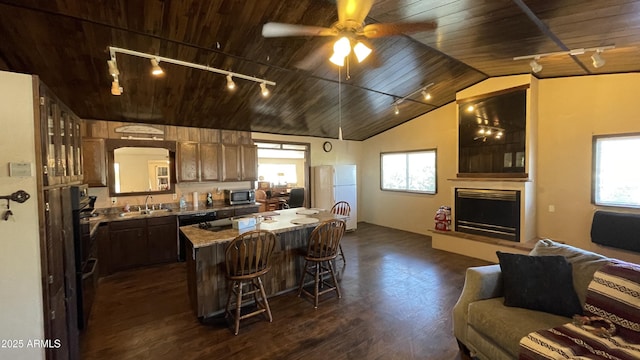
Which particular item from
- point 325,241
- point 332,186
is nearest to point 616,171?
point 325,241

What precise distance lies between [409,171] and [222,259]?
5156mm

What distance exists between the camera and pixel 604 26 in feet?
8.80

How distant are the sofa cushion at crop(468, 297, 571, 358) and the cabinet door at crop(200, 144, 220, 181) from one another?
463 cm

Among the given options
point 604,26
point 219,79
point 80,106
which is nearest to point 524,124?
point 604,26

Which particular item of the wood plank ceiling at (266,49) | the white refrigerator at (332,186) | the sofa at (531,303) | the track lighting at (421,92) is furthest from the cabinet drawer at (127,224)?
the track lighting at (421,92)

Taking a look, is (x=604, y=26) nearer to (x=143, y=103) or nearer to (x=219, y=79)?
(x=219, y=79)

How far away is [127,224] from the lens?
4.17m

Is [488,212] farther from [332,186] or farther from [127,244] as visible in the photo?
[127,244]

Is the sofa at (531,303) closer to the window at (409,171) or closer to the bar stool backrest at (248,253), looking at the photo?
the bar stool backrest at (248,253)

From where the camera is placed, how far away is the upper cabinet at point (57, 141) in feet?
5.45

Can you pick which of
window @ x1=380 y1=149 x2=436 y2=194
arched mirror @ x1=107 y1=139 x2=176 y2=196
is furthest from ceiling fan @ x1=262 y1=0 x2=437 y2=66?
window @ x1=380 y1=149 x2=436 y2=194

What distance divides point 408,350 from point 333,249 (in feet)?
4.17

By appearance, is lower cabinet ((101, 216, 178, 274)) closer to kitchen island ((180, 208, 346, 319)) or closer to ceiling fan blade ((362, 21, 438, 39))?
kitchen island ((180, 208, 346, 319))

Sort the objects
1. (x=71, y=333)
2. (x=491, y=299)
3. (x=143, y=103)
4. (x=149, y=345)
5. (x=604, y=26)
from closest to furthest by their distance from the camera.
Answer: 1. (x=71, y=333)
2. (x=491, y=299)
3. (x=149, y=345)
4. (x=604, y=26)
5. (x=143, y=103)
